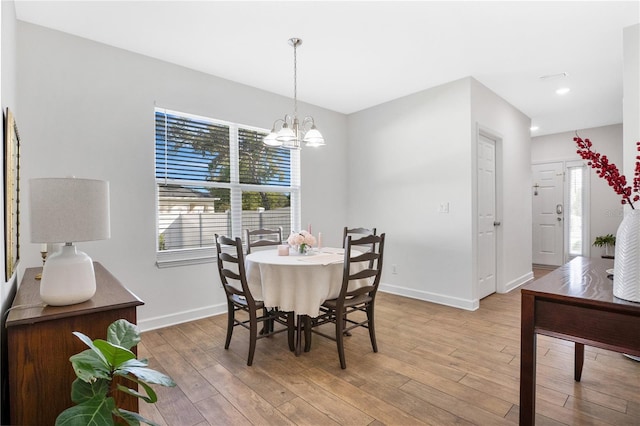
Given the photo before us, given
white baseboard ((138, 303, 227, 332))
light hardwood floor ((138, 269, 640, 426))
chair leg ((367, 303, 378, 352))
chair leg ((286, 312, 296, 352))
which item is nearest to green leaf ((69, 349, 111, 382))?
light hardwood floor ((138, 269, 640, 426))

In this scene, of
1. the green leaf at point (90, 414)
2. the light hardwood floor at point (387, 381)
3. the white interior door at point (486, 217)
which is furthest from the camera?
the white interior door at point (486, 217)

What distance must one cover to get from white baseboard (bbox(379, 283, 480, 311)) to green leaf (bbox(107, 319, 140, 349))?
3.39 metres

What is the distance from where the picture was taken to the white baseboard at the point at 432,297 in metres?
3.62

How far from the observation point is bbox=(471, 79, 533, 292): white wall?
13.1 ft

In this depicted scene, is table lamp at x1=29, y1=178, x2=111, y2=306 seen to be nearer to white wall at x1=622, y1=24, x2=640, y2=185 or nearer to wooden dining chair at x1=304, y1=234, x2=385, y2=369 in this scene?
wooden dining chair at x1=304, y1=234, x2=385, y2=369

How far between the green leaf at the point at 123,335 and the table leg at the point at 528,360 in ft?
4.95

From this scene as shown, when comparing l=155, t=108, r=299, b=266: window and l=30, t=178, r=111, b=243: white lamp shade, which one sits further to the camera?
l=155, t=108, r=299, b=266: window

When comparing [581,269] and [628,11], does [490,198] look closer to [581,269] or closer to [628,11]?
[628,11]

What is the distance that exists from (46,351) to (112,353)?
44 centimetres

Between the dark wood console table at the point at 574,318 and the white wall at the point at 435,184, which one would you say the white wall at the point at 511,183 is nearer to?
the white wall at the point at 435,184

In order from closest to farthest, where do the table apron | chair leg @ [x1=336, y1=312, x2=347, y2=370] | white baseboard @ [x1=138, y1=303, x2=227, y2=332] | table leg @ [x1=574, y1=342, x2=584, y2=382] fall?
the table apron < table leg @ [x1=574, y1=342, x2=584, y2=382] < chair leg @ [x1=336, y1=312, x2=347, y2=370] < white baseboard @ [x1=138, y1=303, x2=227, y2=332]

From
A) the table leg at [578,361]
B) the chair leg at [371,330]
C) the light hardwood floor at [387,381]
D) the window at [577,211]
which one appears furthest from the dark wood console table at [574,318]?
the window at [577,211]

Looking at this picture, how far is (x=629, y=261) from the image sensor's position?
117 cm

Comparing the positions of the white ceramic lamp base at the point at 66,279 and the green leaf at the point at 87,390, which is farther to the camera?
the white ceramic lamp base at the point at 66,279
